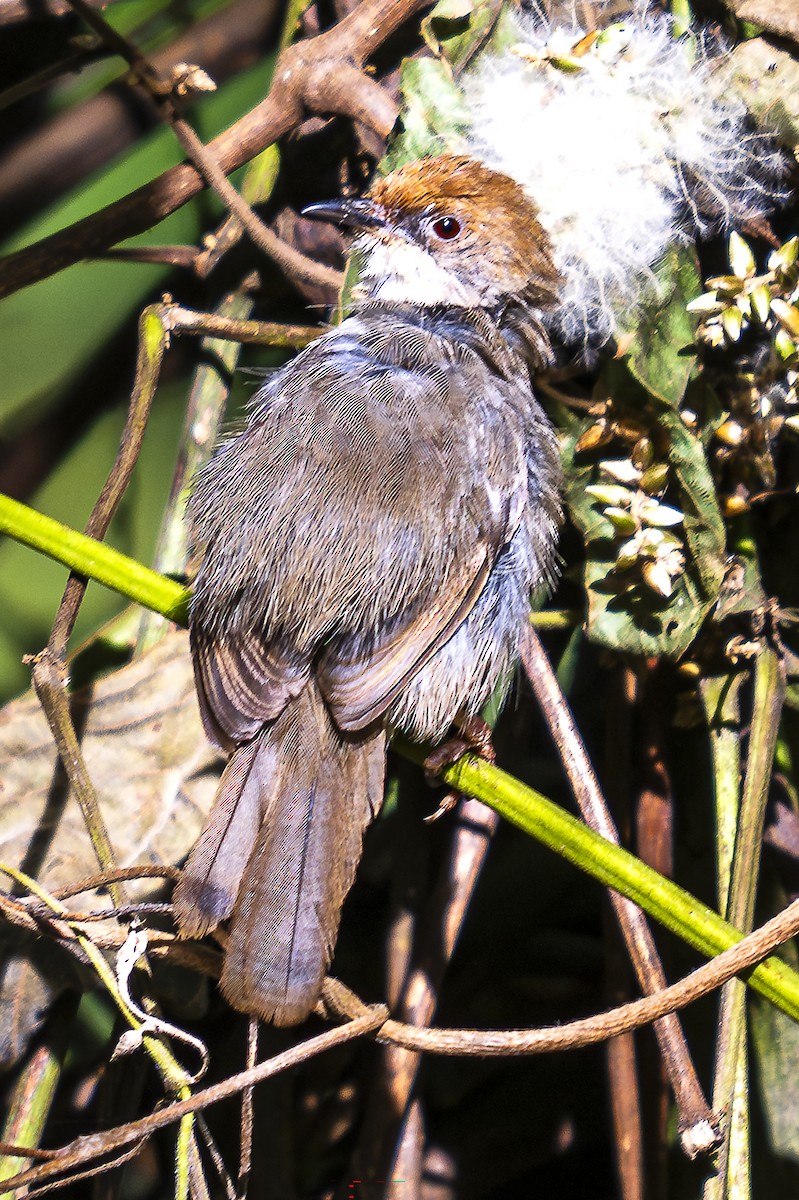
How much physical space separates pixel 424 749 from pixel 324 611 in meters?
0.40

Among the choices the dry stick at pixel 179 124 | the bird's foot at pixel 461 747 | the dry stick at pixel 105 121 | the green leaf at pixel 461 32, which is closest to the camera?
the bird's foot at pixel 461 747

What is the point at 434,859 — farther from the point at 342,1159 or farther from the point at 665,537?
the point at 665,537

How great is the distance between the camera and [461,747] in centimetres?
227

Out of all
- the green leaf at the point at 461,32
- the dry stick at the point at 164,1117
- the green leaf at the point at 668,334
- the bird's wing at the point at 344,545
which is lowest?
the dry stick at the point at 164,1117

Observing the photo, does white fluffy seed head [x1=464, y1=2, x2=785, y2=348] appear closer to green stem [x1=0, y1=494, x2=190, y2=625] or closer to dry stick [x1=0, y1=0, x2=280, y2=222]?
dry stick [x1=0, y1=0, x2=280, y2=222]

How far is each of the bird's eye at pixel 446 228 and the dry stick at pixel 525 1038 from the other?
1.74 m

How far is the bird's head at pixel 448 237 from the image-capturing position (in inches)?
103

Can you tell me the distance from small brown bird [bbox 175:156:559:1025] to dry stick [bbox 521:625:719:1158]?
20 centimetres

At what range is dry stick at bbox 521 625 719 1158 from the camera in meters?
1.70

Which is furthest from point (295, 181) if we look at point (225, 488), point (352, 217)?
point (225, 488)

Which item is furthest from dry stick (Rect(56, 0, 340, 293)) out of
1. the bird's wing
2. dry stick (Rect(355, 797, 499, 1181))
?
dry stick (Rect(355, 797, 499, 1181))

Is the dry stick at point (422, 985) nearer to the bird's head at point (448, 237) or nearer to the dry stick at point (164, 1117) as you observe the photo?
the dry stick at point (164, 1117)

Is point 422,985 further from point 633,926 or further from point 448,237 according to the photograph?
point 448,237

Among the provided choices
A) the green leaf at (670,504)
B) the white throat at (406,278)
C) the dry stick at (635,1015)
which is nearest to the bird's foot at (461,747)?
the green leaf at (670,504)
